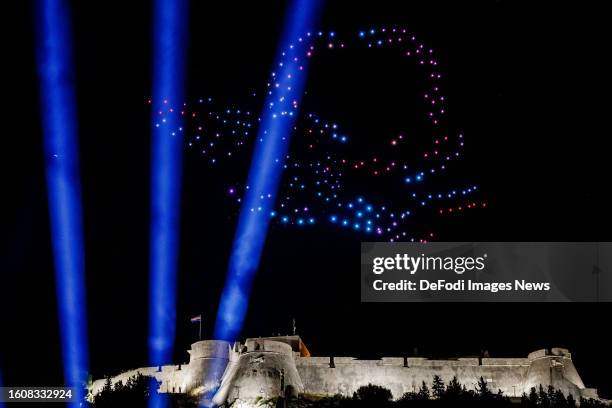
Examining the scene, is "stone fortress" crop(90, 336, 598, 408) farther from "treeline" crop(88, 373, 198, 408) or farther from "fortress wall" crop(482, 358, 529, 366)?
Result: "treeline" crop(88, 373, 198, 408)

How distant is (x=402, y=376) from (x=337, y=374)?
353 cm

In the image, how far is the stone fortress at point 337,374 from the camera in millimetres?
37344

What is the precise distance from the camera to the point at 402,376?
39.3 metres

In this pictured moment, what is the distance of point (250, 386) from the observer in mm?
37219

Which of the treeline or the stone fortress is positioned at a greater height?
the stone fortress

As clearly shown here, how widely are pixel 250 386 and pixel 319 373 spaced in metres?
4.58

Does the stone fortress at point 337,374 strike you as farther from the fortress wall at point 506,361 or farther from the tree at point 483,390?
the tree at point 483,390

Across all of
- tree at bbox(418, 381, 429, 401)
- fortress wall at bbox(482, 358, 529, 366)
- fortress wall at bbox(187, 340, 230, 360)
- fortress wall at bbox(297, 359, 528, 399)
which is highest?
fortress wall at bbox(187, 340, 230, 360)

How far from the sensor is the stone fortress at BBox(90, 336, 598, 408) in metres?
37.3

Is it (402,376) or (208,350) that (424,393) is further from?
(208,350)

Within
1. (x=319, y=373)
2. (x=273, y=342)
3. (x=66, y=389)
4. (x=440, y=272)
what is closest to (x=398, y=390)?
(x=319, y=373)

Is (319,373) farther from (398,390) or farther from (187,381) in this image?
(187,381)

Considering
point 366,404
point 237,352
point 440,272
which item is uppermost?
point 440,272

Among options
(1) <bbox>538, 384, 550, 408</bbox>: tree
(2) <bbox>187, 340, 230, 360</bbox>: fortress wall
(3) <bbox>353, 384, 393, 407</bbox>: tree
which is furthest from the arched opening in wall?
(1) <bbox>538, 384, 550, 408</bbox>: tree
